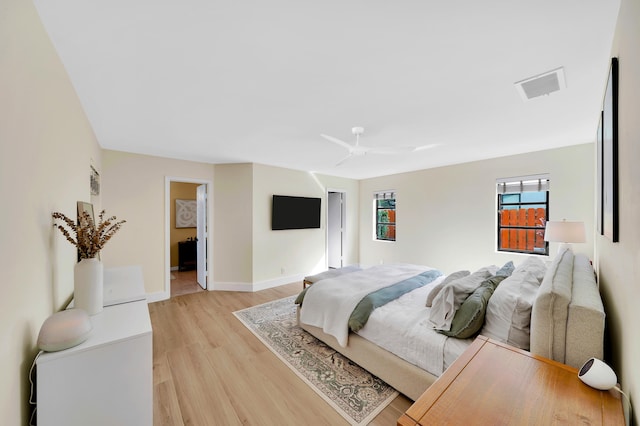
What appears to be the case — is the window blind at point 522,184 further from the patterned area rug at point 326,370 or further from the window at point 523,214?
the patterned area rug at point 326,370

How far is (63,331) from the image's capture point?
1.21 metres

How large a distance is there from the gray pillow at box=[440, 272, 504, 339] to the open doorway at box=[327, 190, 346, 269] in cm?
449

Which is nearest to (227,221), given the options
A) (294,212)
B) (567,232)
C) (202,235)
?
(202,235)

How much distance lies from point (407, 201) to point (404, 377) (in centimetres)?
400

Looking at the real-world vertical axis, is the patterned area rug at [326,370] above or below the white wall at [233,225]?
below

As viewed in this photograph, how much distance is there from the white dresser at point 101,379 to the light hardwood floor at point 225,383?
57cm

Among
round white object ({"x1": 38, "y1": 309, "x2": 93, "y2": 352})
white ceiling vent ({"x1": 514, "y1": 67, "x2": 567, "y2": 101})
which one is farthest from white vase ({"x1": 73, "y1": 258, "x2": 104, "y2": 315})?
white ceiling vent ({"x1": 514, "y1": 67, "x2": 567, "y2": 101})

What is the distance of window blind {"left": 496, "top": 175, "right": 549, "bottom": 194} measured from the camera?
12.1 ft

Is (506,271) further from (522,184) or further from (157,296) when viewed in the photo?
(157,296)

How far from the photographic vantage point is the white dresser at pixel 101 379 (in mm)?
1176

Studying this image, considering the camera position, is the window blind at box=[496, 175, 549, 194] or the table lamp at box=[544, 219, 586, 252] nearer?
the table lamp at box=[544, 219, 586, 252]

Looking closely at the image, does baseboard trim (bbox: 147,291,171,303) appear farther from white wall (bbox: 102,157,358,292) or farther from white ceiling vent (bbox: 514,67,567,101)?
white ceiling vent (bbox: 514,67,567,101)

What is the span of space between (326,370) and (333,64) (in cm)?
255

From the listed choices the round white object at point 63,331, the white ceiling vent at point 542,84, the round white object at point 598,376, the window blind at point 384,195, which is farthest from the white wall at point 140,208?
the round white object at point 598,376
